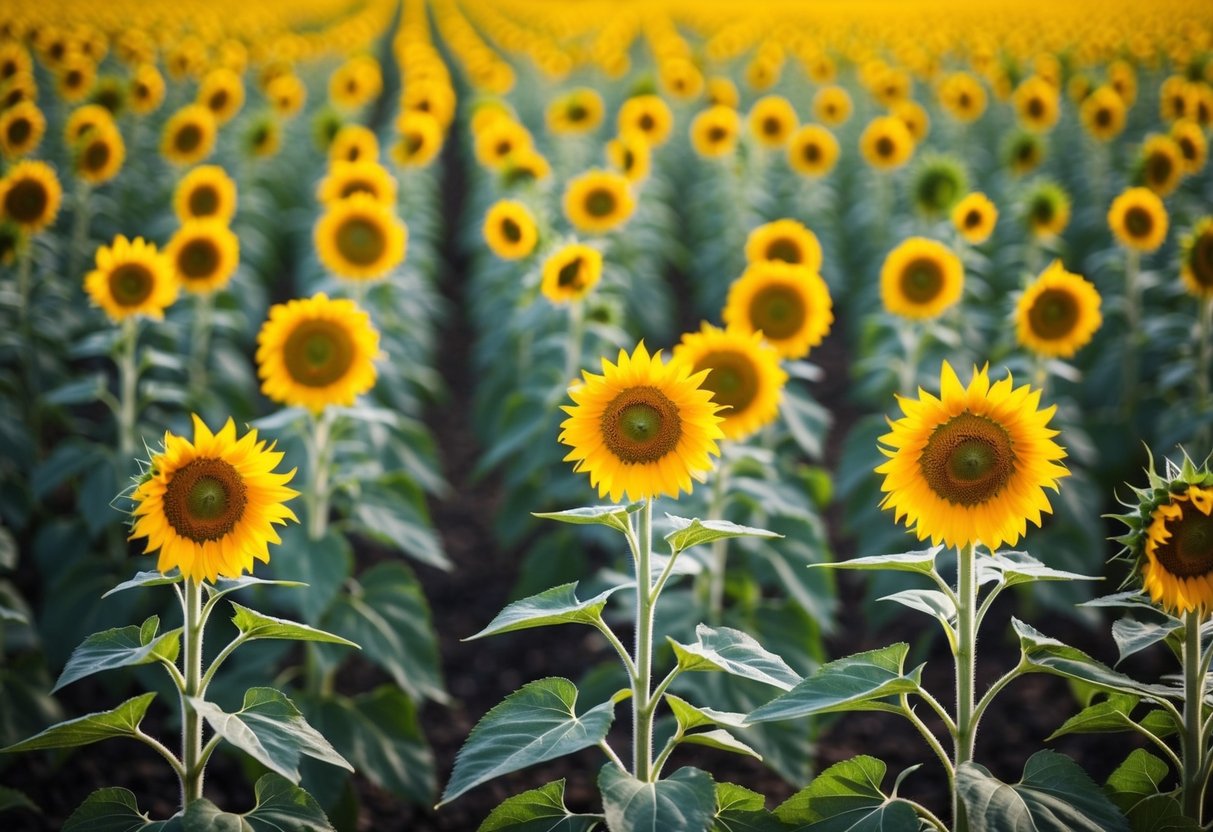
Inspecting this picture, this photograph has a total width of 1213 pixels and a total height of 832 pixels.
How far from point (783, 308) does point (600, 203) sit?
1.88m

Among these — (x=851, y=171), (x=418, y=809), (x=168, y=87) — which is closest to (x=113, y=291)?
(x=418, y=809)

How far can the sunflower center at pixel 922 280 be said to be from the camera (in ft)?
15.3

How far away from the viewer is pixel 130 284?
4234 mm

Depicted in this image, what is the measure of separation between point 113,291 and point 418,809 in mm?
2159

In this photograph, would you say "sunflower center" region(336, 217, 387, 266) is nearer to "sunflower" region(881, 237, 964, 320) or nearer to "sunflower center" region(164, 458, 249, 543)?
"sunflower" region(881, 237, 964, 320)

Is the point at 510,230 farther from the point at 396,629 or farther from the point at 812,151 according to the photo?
the point at 812,151

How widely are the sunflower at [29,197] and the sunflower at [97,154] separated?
746 mm

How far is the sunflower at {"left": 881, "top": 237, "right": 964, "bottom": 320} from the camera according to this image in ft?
15.3

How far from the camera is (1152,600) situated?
2.02m

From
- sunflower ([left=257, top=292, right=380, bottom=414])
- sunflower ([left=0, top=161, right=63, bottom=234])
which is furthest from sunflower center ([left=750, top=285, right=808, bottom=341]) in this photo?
sunflower ([left=0, top=161, right=63, bottom=234])

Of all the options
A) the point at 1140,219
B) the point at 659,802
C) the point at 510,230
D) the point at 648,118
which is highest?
the point at 648,118

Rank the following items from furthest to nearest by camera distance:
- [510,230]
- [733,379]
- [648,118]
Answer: [648,118]
[510,230]
[733,379]

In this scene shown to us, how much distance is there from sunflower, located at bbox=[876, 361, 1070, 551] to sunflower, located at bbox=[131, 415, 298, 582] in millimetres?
1210

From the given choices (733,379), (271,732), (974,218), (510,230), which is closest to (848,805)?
(271,732)
